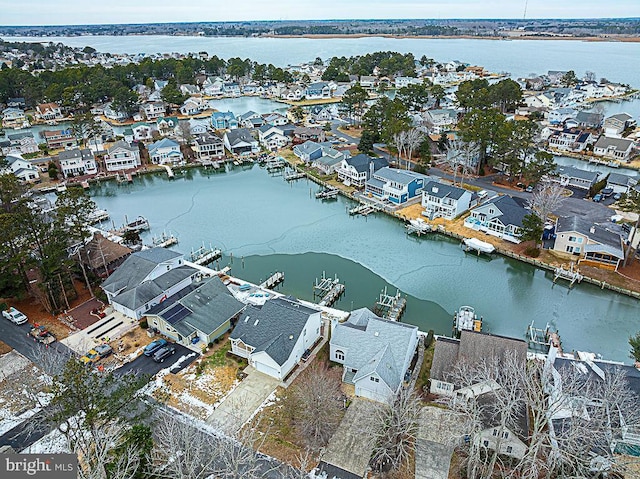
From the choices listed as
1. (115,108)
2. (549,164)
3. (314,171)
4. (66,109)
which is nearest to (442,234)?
(549,164)

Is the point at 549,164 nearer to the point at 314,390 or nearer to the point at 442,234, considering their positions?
the point at 442,234

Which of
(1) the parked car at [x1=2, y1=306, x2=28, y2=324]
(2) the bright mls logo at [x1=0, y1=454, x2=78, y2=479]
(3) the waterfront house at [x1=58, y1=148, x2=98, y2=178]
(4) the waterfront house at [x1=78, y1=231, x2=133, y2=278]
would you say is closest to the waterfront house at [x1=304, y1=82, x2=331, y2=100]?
(3) the waterfront house at [x1=58, y1=148, x2=98, y2=178]

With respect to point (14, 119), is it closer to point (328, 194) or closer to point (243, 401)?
point (328, 194)

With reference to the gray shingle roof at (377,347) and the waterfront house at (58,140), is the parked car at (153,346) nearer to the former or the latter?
the gray shingle roof at (377,347)

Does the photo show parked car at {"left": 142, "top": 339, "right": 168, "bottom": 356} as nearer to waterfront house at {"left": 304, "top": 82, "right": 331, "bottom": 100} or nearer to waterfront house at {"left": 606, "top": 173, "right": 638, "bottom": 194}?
waterfront house at {"left": 606, "top": 173, "right": 638, "bottom": 194}

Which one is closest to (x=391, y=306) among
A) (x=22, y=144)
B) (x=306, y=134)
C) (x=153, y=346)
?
(x=153, y=346)
